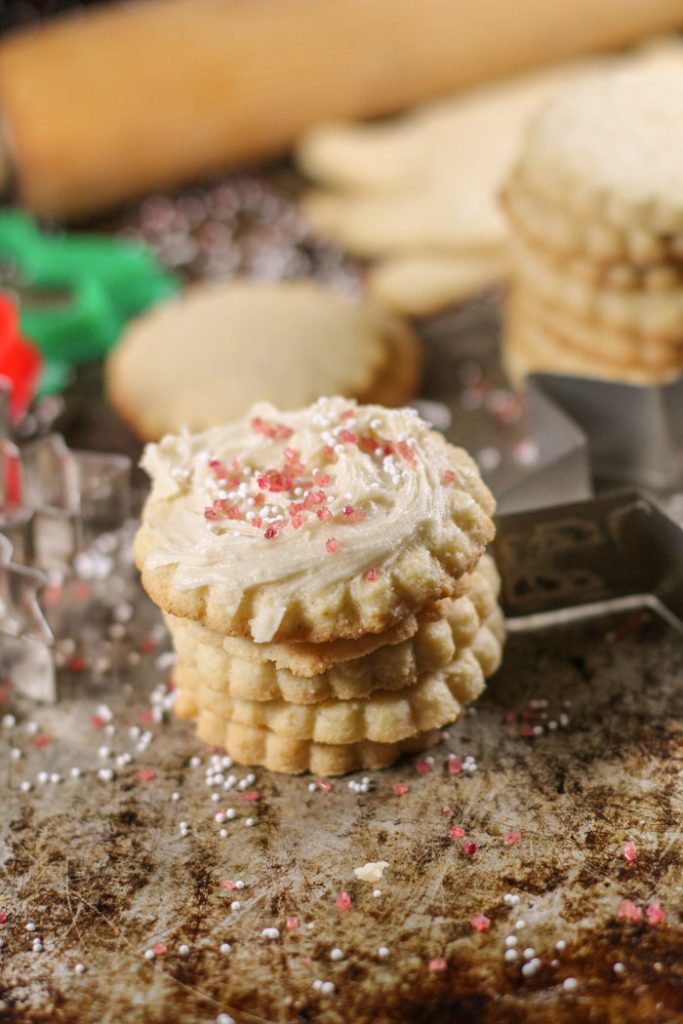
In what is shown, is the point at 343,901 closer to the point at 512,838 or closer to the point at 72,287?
the point at 512,838

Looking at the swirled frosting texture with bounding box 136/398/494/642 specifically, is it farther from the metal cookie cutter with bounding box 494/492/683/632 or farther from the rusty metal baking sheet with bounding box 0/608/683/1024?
the rusty metal baking sheet with bounding box 0/608/683/1024

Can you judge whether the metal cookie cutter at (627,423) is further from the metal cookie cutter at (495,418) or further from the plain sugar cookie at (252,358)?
the plain sugar cookie at (252,358)

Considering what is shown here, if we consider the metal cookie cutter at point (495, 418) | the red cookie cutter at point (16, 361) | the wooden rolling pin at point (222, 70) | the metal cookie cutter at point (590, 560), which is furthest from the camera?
the wooden rolling pin at point (222, 70)

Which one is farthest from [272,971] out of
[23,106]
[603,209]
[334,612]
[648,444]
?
[23,106]

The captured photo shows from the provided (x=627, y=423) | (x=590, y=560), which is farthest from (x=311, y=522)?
(x=627, y=423)

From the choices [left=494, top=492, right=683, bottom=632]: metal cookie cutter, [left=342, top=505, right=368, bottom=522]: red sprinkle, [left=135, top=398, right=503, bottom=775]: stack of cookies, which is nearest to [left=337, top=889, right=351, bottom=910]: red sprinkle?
[left=135, top=398, right=503, bottom=775]: stack of cookies

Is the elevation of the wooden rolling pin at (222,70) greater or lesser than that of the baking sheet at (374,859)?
greater

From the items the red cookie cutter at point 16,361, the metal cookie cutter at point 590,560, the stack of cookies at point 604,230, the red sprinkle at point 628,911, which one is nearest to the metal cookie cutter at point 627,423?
the stack of cookies at point 604,230
